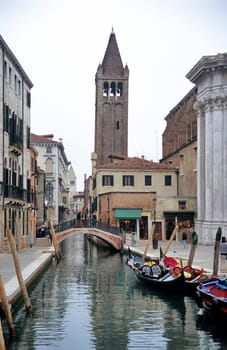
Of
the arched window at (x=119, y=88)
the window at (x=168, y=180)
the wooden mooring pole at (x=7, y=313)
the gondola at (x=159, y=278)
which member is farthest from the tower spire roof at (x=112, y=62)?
the wooden mooring pole at (x=7, y=313)

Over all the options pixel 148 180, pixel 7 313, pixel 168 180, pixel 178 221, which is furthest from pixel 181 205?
pixel 7 313

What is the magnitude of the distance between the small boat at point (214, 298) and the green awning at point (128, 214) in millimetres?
27294

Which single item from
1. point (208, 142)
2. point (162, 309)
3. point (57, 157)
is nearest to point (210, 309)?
point (162, 309)

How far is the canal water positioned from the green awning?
67.5 feet

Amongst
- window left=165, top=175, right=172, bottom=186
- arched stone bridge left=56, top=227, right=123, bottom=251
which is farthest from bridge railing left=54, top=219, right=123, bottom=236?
window left=165, top=175, right=172, bottom=186

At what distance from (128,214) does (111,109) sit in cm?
2901

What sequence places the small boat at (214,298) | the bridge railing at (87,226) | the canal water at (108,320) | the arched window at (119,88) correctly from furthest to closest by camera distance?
the arched window at (119,88), the bridge railing at (87,226), the small boat at (214,298), the canal water at (108,320)

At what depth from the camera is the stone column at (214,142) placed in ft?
119

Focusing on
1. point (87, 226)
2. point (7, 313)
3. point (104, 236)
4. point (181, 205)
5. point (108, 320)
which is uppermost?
point (181, 205)

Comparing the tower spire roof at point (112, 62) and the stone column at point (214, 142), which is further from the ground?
the tower spire roof at point (112, 62)

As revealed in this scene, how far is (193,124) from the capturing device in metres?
51.1

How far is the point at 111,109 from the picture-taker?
71125 mm

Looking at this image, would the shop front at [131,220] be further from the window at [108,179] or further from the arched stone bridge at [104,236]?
the window at [108,179]

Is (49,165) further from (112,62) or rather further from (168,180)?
(168,180)
